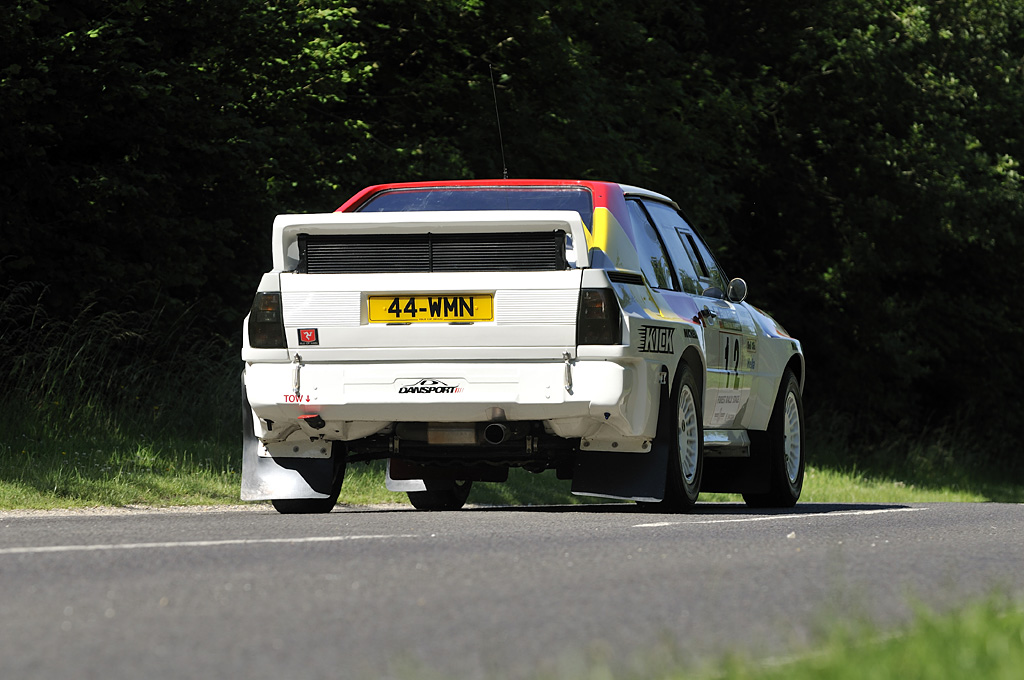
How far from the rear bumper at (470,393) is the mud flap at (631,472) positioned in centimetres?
22

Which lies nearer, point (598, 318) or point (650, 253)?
point (598, 318)

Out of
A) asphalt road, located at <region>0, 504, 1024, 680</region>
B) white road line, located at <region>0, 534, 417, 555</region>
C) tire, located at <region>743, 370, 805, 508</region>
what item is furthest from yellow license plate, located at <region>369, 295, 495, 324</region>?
tire, located at <region>743, 370, 805, 508</region>

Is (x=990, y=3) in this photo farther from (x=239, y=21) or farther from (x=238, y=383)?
(x=238, y=383)

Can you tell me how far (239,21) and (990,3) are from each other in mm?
18616

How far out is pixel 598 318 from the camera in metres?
9.48

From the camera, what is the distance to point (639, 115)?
28547 mm

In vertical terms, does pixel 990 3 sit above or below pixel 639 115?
above

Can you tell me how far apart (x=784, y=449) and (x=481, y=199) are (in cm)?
314

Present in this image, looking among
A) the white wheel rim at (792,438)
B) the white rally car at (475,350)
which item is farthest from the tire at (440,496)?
the white wheel rim at (792,438)

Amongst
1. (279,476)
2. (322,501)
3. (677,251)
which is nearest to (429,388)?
(279,476)

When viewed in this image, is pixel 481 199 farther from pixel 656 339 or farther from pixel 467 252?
pixel 656 339

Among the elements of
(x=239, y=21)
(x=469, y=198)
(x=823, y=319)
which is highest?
(x=239, y=21)

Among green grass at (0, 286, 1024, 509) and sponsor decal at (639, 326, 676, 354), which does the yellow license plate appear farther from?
green grass at (0, 286, 1024, 509)

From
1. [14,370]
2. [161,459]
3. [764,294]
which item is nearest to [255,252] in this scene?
[14,370]
